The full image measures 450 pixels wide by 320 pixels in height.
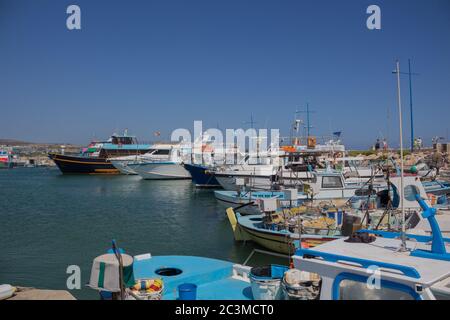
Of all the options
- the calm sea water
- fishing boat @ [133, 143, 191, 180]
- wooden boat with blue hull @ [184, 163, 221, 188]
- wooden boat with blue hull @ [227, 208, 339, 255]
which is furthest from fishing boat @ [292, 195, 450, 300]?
fishing boat @ [133, 143, 191, 180]

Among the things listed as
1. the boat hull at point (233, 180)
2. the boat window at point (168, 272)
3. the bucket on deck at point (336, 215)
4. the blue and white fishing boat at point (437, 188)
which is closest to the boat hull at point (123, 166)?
the boat hull at point (233, 180)

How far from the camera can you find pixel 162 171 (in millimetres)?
59969

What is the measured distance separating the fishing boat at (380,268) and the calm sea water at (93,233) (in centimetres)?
930

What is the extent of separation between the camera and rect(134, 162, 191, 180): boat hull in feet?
195

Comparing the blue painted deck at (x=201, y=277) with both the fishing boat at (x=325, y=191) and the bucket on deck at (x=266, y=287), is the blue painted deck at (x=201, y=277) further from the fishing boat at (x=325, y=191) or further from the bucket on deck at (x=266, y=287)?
the fishing boat at (x=325, y=191)

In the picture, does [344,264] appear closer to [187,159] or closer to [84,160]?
[187,159]

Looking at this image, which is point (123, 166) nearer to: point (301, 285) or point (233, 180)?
point (233, 180)

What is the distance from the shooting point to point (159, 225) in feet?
77.5

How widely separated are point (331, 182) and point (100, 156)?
64036mm

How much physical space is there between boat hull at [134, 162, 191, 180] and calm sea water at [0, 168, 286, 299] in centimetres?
2284

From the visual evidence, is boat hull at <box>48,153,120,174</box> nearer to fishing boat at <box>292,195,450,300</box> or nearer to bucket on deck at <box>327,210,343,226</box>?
bucket on deck at <box>327,210,343,226</box>

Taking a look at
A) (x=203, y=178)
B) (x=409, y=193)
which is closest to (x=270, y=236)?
(x=409, y=193)

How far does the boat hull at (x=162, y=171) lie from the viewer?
5934 cm
